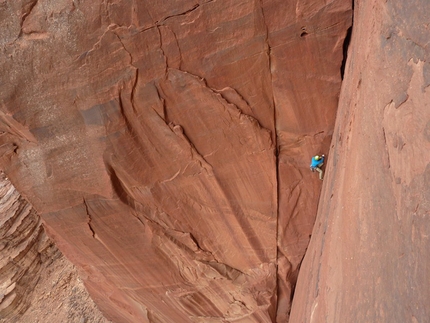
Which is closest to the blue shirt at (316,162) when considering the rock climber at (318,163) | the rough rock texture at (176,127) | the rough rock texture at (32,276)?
the rock climber at (318,163)

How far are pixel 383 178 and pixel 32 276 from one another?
33.2 feet

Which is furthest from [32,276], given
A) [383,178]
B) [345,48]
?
[383,178]

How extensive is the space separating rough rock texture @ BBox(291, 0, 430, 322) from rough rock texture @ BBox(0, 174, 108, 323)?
7.17 m

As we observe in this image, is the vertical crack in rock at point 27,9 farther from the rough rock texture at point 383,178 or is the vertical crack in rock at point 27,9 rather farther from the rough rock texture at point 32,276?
the rough rock texture at point 32,276

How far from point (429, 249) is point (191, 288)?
4.62 meters

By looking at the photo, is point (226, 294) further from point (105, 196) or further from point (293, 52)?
point (293, 52)

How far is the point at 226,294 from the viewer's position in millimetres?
6242

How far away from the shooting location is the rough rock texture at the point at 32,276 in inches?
372

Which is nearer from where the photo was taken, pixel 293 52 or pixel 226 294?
pixel 293 52

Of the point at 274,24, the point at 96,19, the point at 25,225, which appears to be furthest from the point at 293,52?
the point at 25,225

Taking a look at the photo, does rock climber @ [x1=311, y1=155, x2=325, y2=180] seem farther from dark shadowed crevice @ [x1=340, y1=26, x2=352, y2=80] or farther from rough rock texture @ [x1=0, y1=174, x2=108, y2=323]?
rough rock texture @ [x1=0, y1=174, x2=108, y2=323]

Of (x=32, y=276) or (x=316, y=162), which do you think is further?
(x=32, y=276)

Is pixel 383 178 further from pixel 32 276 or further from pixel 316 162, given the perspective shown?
pixel 32 276

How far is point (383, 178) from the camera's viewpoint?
9.32 feet
